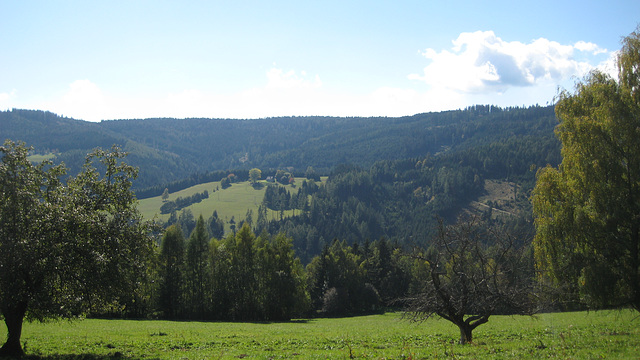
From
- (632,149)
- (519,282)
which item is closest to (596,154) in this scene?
(632,149)

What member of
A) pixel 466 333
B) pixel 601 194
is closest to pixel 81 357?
pixel 466 333

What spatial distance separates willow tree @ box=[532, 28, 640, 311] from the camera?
18188mm

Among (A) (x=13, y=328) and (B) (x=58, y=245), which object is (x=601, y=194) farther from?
(A) (x=13, y=328)

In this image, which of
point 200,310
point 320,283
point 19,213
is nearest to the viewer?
point 19,213

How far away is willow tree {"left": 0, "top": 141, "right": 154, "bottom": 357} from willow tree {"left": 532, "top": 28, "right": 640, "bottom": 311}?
72.3 ft

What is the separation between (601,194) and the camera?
18.6m

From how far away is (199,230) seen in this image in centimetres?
6106

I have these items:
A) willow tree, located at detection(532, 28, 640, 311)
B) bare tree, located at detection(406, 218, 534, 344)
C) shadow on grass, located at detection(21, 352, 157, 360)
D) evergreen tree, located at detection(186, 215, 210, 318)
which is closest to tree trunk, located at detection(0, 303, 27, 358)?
shadow on grass, located at detection(21, 352, 157, 360)

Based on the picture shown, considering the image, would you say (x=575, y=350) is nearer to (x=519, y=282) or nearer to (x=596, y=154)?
(x=519, y=282)

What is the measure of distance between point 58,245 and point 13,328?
4.70 m

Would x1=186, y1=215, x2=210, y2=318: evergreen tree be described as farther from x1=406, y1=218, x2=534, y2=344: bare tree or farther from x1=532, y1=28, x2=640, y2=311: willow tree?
x1=532, y1=28, x2=640, y2=311: willow tree

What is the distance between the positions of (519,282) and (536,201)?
6.69 meters

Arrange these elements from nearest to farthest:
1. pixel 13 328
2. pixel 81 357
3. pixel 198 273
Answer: pixel 13 328 → pixel 81 357 → pixel 198 273

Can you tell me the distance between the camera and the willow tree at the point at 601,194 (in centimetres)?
1819
